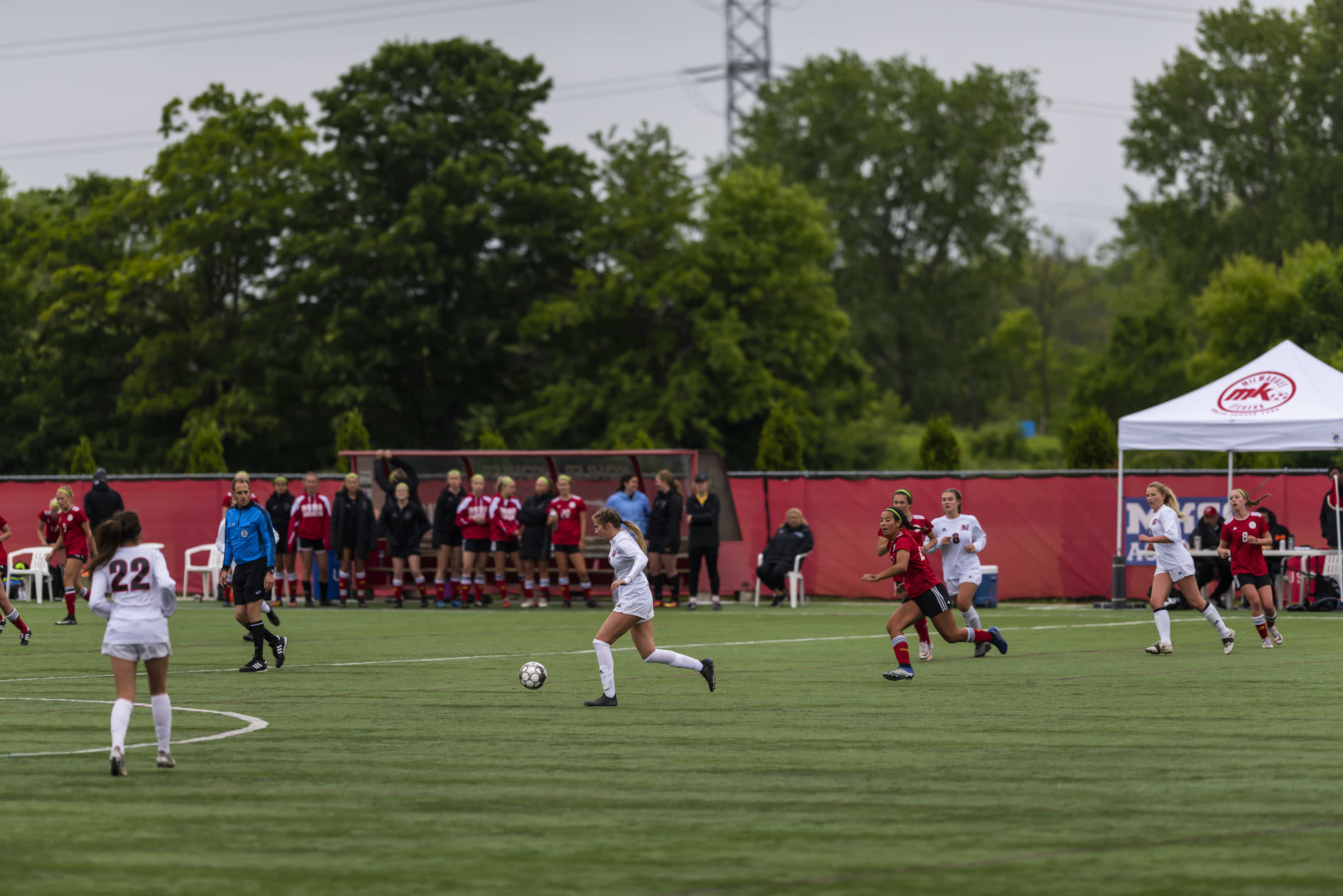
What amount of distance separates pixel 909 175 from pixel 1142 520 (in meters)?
39.1

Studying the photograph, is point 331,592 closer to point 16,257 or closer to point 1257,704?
point 1257,704

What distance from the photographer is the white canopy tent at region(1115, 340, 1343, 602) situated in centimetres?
2420

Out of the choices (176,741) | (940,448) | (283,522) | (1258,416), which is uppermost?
(1258,416)

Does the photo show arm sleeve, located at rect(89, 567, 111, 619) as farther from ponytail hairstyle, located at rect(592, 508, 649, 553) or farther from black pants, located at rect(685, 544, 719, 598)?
black pants, located at rect(685, 544, 719, 598)

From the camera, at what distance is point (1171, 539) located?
17656 mm

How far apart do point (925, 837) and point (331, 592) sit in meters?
22.9

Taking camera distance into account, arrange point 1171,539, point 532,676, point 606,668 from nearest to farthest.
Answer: point 606,668
point 532,676
point 1171,539

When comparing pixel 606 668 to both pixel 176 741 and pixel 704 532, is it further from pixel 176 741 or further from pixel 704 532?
pixel 704 532

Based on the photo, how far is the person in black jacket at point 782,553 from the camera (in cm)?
2720

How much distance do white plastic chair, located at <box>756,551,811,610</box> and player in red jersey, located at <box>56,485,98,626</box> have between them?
10.7m

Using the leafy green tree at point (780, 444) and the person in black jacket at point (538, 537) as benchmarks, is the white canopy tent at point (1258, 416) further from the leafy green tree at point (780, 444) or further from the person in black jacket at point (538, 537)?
the leafy green tree at point (780, 444)

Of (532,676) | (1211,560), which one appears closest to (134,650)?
(532,676)

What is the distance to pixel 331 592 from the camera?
Result: 29281 mm

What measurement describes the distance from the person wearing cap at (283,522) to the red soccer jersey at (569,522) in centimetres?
461
